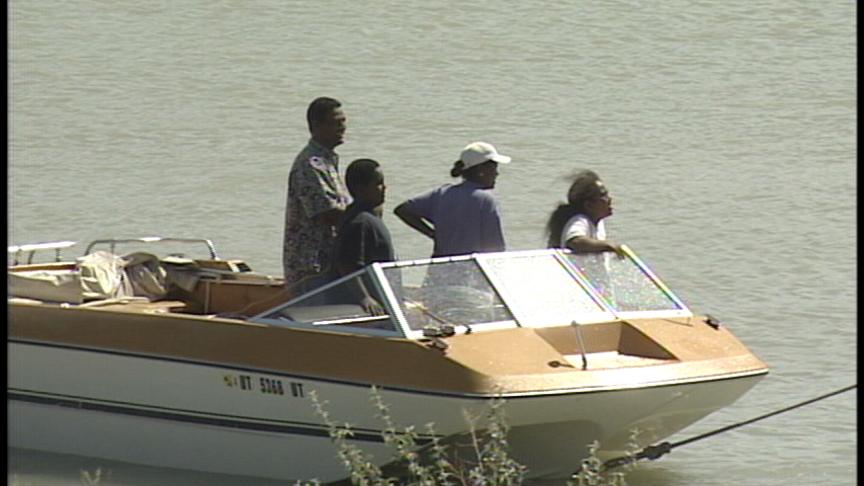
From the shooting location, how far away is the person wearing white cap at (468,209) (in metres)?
11.2

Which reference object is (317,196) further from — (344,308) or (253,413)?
(253,413)

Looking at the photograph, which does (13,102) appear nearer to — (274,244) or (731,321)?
(274,244)

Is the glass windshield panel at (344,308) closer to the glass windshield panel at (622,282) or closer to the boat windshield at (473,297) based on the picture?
the boat windshield at (473,297)

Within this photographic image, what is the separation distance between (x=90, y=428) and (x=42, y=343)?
49cm

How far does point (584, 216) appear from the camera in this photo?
11492mm

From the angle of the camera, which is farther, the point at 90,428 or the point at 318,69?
the point at 318,69

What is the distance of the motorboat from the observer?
10.5m

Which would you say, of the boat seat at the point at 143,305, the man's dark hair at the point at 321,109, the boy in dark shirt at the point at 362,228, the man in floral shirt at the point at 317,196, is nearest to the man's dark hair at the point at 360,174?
the boy in dark shirt at the point at 362,228

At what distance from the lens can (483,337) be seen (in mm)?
10695

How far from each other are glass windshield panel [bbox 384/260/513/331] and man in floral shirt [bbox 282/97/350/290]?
0.54 metres

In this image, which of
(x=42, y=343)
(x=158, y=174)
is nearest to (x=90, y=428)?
(x=42, y=343)

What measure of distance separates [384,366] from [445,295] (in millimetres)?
519

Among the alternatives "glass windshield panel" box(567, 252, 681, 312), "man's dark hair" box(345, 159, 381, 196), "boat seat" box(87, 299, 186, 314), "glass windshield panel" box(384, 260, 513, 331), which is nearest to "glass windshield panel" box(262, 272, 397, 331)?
"glass windshield panel" box(384, 260, 513, 331)

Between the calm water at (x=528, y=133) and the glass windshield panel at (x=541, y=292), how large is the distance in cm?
116
